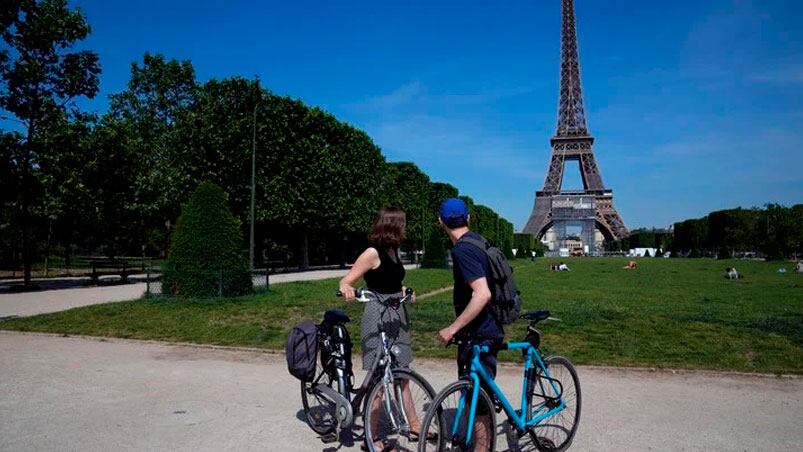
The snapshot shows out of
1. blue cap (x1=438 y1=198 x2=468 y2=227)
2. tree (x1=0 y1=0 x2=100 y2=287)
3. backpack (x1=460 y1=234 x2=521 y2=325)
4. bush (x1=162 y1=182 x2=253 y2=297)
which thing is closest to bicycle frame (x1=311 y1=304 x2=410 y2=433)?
backpack (x1=460 y1=234 x2=521 y2=325)

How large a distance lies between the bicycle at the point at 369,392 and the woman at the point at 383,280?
0.20ft

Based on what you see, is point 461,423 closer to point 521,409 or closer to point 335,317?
point 521,409

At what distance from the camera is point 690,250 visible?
305ft

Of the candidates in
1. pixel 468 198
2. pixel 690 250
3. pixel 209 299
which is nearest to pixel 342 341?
pixel 209 299

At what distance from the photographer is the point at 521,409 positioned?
4211mm

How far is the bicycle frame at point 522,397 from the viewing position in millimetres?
3650

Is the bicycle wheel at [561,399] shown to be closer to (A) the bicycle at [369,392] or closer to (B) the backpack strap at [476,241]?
(A) the bicycle at [369,392]

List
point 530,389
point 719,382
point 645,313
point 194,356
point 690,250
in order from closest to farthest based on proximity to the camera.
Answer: point 530,389, point 719,382, point 194,356, point 645,313, point 690,250

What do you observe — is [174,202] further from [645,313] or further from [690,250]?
[690,250]

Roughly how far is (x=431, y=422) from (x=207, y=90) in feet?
107

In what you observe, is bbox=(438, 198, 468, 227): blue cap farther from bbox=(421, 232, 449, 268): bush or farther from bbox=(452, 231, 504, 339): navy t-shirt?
bbox=(421, 232, 449, 268): bush

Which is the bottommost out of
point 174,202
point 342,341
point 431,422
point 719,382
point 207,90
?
point 719,382

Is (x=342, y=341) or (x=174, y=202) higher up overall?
(x=174, y=202)

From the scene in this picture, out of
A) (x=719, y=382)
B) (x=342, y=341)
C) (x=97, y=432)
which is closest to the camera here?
(x=342, y=341)
